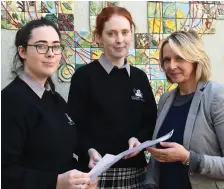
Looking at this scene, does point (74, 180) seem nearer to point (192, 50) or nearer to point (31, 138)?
point (31, 138)

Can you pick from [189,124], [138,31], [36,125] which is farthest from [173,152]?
[138,31]

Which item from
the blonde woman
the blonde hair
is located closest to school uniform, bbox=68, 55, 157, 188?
the blonde woman

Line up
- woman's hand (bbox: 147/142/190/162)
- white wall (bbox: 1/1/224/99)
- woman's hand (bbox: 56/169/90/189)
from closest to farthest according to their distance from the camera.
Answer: woman's hand (bbox: 56/169/90/189), woman's hand (bbox: 147/142/190/162), white wall (bbox: 1/1/224/99)

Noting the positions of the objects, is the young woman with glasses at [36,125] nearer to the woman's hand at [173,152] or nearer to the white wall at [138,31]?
the woman's hand at [173,152]

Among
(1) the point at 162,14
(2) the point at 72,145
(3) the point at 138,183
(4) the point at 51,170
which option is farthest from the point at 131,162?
(1) the point at 162,14

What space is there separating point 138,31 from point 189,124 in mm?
1352

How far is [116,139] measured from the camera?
1.94m

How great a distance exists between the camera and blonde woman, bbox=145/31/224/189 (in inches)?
63.3

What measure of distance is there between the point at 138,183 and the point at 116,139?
1.07 ft

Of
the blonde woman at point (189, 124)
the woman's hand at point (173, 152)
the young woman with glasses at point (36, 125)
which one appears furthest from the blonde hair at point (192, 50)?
the young woman with glasses at point (36, 125)

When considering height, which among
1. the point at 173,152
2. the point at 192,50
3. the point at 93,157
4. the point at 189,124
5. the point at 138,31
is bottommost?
the point at 93,157

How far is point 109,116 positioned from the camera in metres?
1.93

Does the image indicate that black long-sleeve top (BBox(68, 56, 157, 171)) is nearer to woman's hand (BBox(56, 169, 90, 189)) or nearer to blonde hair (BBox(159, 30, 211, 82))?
blonde hair (BBox(159, 30, 211, 82))

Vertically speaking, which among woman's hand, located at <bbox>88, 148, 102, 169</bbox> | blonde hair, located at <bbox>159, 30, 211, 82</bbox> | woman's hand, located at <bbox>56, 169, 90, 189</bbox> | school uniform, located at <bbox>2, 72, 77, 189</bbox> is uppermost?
blonde hair, located at <bbox>159, 30, 211, 82</bbox>
